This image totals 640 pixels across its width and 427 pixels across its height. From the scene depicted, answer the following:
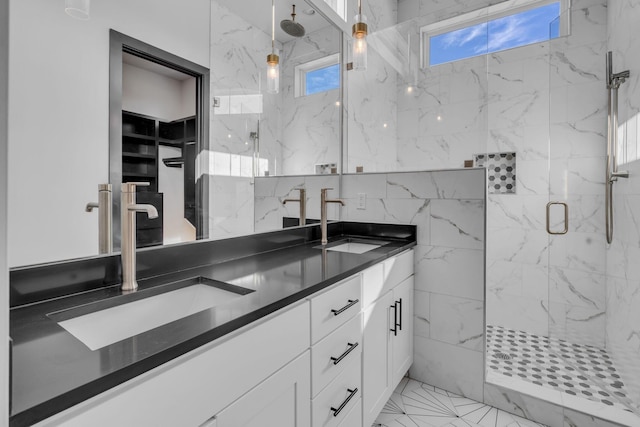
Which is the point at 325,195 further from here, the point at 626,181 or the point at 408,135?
the point at 626,181

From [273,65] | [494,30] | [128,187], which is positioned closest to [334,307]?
[128,187]


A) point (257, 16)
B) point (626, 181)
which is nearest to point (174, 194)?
point (257, 16)

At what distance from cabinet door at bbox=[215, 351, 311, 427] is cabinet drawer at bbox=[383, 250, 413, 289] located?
2.60 ft

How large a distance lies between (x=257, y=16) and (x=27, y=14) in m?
1.05

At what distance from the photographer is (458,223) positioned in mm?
2023

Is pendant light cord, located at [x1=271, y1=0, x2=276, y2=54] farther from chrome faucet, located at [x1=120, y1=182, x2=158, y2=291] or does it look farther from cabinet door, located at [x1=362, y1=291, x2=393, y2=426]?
cabinet door, located at [x1=362, y1=291, x2=393, y2=426]

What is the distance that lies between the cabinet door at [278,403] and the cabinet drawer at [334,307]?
4.3 inches

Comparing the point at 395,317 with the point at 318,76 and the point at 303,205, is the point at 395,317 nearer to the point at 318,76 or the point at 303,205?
the point at 303,205

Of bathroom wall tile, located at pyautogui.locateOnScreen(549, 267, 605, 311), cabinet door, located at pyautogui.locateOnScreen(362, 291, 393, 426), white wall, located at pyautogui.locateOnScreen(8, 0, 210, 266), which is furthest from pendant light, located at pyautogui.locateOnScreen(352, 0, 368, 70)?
bathroom wall tile, located at pyautogui.locateOnScreen(549, 267, 605, 311)

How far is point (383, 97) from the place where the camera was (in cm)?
258

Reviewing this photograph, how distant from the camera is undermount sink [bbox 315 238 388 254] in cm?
209

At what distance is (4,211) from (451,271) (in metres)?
2.09

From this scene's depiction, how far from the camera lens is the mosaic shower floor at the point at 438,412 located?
178 cm

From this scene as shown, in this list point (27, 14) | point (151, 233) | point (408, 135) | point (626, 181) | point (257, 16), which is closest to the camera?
point (27, 14)
